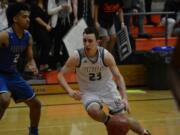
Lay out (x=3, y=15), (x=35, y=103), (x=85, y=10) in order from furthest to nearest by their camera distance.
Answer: (x=85, y=10)
(x=3, y=15)
(x=35, y=103)

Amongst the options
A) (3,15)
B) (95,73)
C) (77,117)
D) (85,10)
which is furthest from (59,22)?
(95,73)

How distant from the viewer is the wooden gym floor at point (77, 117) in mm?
7578

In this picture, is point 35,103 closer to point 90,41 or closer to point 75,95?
point 75,95

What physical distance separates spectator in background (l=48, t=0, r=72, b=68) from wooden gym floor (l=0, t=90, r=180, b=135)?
3.23 feet

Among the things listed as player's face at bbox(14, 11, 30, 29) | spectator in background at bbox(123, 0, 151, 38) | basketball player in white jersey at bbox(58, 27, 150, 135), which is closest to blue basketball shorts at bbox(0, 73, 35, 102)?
basketball player in white jersey at bbox(58, 27, 150, 135)

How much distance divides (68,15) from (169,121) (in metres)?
3.78

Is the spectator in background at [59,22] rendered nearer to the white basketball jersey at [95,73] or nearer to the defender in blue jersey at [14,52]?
the defender in blue jersey at [14,52]

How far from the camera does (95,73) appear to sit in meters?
6.29

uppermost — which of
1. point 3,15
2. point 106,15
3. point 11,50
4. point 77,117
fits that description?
point 11,50

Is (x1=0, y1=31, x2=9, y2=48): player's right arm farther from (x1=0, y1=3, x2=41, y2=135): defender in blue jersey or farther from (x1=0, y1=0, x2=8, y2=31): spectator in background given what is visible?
(x1=0, y1=0, x2=8, y2=31): spectator in background

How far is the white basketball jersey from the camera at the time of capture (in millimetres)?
6266

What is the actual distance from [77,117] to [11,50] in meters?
2.58

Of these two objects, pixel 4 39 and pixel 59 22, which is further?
pixel 59 22

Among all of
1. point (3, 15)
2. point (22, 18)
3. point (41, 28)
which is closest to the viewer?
point (22, 18)
